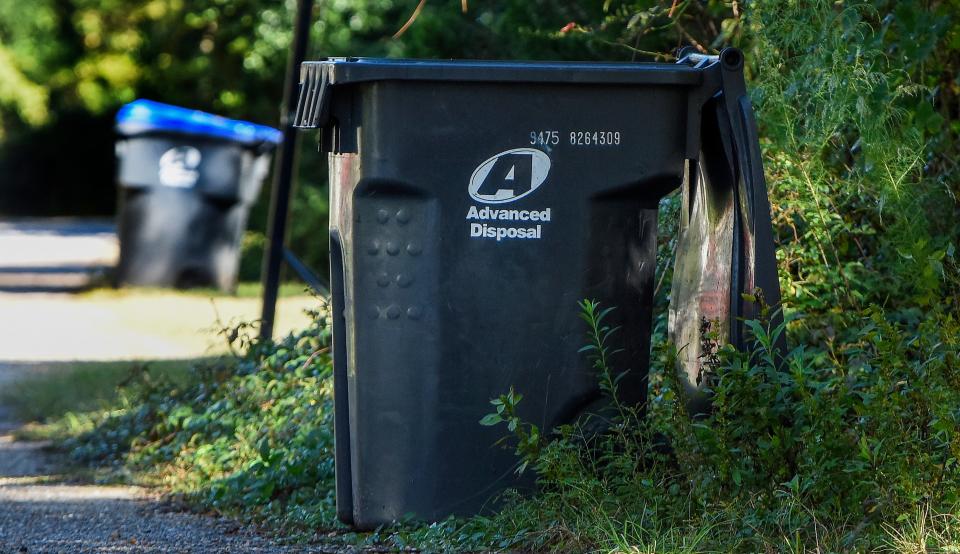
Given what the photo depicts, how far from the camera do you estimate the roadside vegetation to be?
12.6 ft

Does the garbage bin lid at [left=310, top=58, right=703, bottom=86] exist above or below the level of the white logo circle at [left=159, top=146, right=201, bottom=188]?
below

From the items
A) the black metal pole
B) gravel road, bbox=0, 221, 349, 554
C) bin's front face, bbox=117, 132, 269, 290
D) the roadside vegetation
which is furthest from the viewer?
bin's front face, bbox=117, 132, 269, 290

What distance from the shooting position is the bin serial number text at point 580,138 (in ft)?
14.0

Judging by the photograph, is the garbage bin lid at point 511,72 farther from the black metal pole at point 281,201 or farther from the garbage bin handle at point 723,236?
the black metal pole at point 281,201

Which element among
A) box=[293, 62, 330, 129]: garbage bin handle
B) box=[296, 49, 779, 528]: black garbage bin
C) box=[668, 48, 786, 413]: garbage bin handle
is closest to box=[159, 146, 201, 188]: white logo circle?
box=[293, 62, 330, 129]: garbage bin handle

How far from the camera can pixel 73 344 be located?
1044 centimetres

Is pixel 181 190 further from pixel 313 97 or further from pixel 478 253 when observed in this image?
pixel 478 253

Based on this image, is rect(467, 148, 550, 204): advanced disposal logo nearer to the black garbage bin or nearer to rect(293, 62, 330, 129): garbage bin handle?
the black garbage bin

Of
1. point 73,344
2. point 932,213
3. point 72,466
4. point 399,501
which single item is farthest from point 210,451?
point 73,344

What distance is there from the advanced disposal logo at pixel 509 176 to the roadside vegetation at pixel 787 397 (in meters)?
0.40

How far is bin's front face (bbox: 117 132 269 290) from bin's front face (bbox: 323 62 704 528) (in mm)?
9534

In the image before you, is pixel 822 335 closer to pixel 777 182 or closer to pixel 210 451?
pixel 777 182

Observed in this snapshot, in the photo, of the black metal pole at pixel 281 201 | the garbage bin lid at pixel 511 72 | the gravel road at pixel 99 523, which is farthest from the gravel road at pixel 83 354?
the garbage bin lid at pixel 511 72

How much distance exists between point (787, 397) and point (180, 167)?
Answer: 10.3 meters
